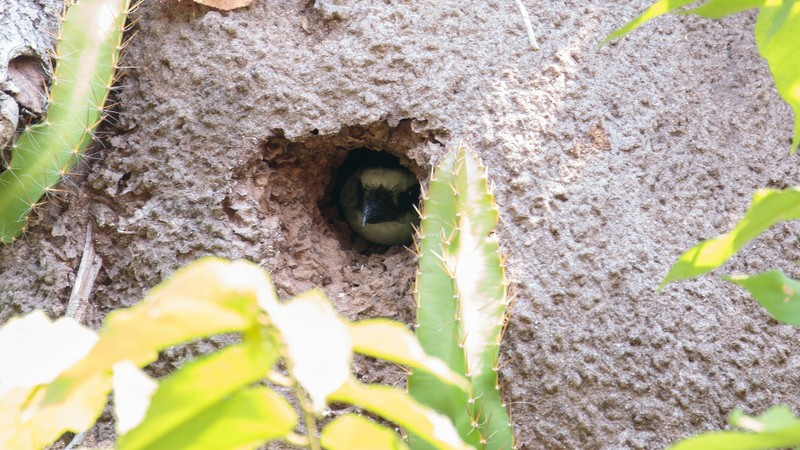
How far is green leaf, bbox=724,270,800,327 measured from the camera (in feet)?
3.17

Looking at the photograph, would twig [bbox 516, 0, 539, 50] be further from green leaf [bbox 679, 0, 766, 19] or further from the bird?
green leaf [bbox 679, 0, 766, 19]

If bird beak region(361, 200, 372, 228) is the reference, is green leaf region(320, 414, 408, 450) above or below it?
below

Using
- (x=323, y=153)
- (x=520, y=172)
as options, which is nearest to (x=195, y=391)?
(x=520, y=172)

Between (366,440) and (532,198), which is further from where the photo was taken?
(532,198)

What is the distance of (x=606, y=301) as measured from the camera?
2.01 m

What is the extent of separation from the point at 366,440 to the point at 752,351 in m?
1.55

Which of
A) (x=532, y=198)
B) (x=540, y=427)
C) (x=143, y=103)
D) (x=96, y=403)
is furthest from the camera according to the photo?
(x=143, y=103)

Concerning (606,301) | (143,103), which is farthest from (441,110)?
(143,103)

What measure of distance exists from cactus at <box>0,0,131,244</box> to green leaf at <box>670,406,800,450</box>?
A: 1.83m

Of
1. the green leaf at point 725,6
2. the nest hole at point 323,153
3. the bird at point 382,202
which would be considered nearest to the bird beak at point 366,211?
the bird at point 382,202

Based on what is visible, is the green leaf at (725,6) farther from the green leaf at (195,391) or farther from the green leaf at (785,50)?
the green leaf at (195,391)

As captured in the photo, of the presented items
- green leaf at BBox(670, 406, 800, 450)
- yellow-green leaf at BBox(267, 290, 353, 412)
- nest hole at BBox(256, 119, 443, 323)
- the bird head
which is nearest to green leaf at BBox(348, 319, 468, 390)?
yellow-green leaf at BBox(267, 290, 353, 412)

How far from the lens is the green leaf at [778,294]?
0.96m

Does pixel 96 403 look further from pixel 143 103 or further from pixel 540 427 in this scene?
pixel 143 103
